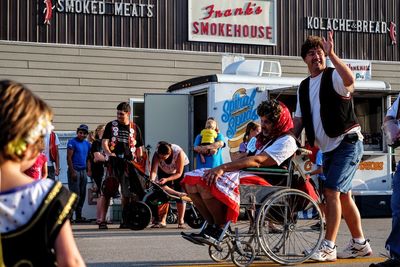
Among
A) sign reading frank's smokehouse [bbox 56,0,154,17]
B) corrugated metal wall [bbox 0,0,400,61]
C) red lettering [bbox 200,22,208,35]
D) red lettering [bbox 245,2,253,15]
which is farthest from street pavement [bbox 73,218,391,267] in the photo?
red lettering [bbox 245,2,253,15]

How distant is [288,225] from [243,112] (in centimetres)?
909

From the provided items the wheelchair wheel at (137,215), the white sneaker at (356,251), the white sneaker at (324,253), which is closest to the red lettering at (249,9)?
the wheelchair wheel at (137,215)

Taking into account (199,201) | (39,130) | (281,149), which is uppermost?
(39,130)

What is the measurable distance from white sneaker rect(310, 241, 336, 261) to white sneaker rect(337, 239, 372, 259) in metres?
0.30

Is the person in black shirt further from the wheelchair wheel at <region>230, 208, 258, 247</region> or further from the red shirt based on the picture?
the wheelchair wheel at <region>230, 208, 258, 247</region>

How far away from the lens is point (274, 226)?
7.30 metres

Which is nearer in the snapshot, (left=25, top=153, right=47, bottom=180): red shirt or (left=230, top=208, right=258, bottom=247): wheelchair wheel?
(left=230, top=208, right=258, bottom=247): wheelchair wheel

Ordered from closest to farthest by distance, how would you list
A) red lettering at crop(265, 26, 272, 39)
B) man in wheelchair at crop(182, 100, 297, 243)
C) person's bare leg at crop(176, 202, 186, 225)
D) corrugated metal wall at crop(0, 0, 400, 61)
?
man in wheelchair at crop(182, 100, 297, 243) < person's bare leg at crop(176, 202, 186, 225) < corrugated metal wall at crop(0, 0, 400, 61) < red lettering at crop(265, 26, 272, 39)

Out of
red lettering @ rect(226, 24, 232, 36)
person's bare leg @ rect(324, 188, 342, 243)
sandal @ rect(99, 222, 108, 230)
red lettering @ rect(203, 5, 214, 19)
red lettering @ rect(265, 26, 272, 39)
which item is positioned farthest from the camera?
red lettering @ rect(265, 26, 272, 39)

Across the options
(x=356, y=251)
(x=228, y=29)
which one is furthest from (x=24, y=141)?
(x=228, y=29)

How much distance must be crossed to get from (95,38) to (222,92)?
22.8ft

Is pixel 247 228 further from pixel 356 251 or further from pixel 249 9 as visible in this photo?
pixel 249 9

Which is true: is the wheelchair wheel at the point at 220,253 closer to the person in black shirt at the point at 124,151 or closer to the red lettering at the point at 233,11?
the person in black shirt at the point at 124,151

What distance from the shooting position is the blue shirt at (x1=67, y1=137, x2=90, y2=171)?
50.7 feet
